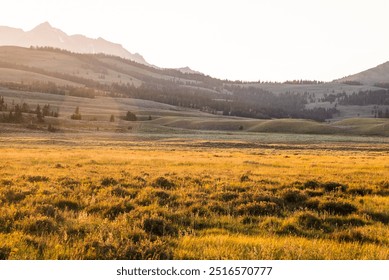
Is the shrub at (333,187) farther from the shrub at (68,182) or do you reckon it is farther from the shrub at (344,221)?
the shrub at (68,182)

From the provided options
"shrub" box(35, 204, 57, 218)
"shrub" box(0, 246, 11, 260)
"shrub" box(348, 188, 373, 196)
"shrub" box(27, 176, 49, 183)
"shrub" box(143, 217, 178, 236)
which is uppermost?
"shrub" box(0, 246, 11, 260)

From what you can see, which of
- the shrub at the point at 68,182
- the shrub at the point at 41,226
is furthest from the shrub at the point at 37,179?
the shrub at the point at 41,226

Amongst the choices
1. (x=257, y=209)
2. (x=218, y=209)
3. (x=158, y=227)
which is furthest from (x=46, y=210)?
(x=257, y=209)

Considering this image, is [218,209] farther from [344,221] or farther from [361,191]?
[361,191]

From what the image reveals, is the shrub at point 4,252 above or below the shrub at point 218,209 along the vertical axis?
above

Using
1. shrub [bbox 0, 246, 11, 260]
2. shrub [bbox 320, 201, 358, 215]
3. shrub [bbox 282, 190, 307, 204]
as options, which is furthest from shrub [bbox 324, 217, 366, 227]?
shrub [bbox 0, 246, 11, 260]

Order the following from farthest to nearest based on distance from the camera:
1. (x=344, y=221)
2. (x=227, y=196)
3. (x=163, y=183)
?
1. (x=163, y=183)
2. (x=227, y=196)
3. (x=344, y=221)

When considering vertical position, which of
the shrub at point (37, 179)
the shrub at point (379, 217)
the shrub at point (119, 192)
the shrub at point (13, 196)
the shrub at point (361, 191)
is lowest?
the shrub at point (37, 179)

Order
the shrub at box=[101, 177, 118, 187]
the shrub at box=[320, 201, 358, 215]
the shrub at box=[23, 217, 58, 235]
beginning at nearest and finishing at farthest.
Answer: the shrub at box=[23, 217, 58, 235] < the shrub at box=[320, 201, 358, 215] < the shrub at box=[101, 177, 118, 187]

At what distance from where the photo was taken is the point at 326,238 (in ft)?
31.9

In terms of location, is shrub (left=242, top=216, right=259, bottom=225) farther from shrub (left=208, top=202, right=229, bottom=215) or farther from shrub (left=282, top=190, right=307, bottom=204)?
shrub (left=282, top=190, right=307, bottom=204)
